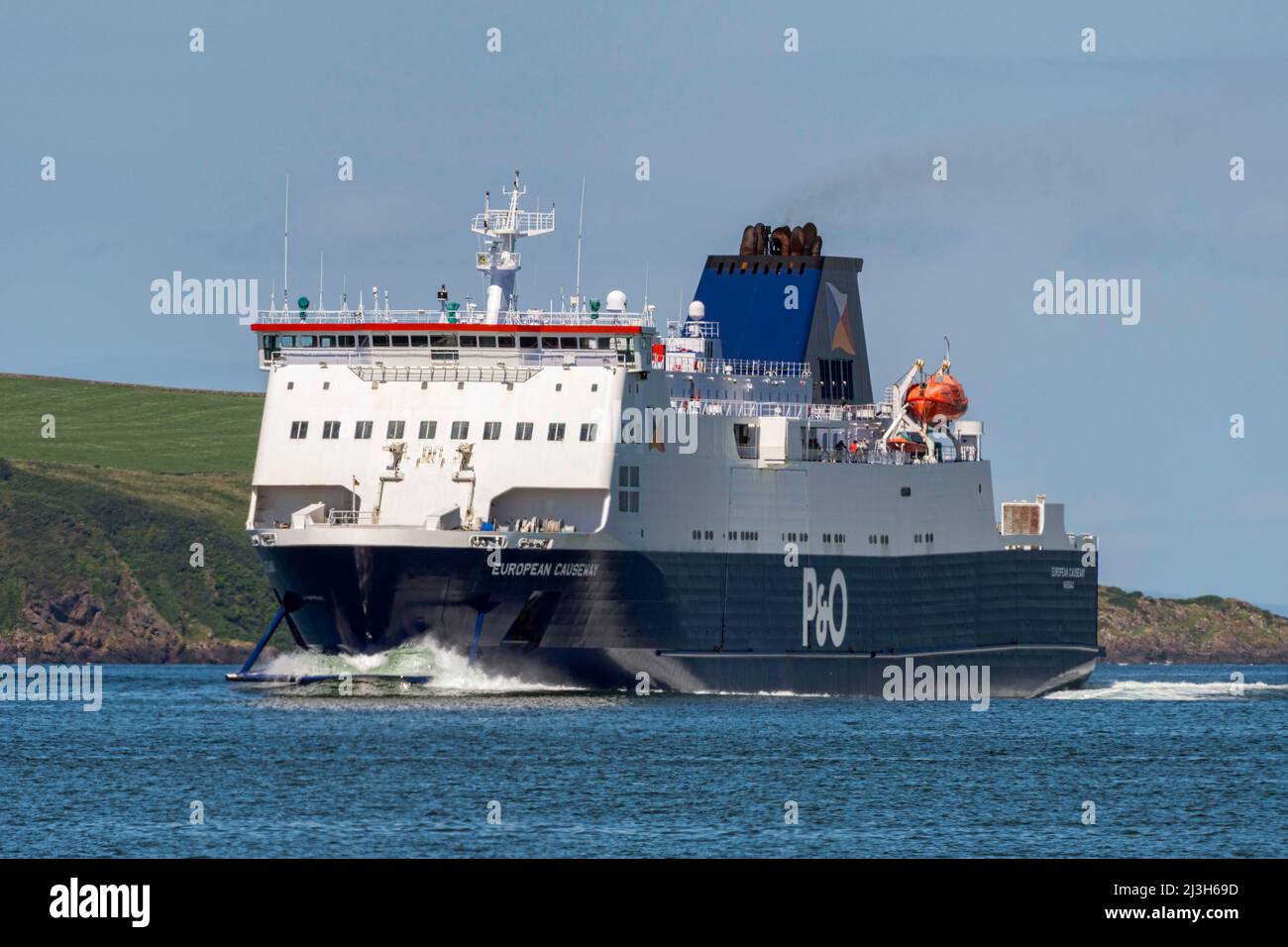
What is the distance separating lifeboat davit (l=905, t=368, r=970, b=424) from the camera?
2815 inches

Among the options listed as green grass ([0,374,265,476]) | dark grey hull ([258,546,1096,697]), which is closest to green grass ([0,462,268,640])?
green grass ([0,374,265,476])

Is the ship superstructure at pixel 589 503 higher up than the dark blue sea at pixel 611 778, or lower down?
higher up

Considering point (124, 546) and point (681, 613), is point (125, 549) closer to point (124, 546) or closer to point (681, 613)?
point (124, 546)

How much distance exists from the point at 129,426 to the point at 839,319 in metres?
87.7

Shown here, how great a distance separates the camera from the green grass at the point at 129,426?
14438 centimetres

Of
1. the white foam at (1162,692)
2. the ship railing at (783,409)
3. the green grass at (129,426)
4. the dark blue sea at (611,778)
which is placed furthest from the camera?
the green grass at (129,426)

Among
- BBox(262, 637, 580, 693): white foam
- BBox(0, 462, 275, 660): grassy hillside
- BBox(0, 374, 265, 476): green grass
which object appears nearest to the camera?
BBox(262, 637, 580, 693): white foam

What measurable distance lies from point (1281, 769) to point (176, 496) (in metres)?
94.1

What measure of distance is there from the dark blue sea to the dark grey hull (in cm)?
96

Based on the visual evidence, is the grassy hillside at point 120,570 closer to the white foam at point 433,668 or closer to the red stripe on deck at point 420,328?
the red stripe on deck at point 420,328

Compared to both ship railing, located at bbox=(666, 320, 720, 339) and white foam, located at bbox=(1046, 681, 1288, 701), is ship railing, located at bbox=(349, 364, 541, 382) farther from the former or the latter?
white foam, located at bbox=(1046, 681, 1288, 701)

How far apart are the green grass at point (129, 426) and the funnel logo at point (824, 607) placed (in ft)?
261

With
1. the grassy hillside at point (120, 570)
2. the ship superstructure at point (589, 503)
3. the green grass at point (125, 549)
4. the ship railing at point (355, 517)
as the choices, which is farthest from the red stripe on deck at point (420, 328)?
the green grass at point (125, 549)
